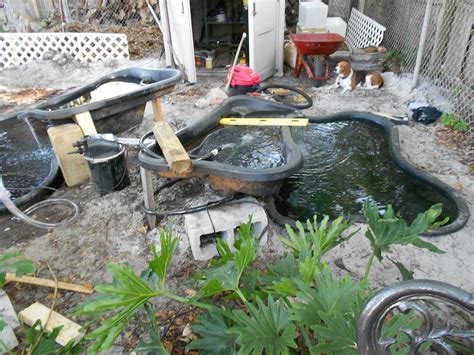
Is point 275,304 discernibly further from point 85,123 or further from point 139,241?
point 85,123

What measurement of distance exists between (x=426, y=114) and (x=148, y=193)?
3.42 meters

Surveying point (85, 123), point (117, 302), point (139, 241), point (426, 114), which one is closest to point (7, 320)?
point (139, 241)

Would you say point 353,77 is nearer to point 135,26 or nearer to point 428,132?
point 428,132

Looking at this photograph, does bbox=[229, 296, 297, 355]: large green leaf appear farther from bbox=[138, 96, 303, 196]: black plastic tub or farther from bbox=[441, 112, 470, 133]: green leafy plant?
bbox=[441, 112, 470, 133]: green leafy plant

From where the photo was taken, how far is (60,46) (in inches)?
268

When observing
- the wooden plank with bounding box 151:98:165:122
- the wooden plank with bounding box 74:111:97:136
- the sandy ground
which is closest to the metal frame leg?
the sandy ground

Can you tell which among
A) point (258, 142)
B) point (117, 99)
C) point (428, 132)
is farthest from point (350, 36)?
point (117, 99)

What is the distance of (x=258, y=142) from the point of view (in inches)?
138

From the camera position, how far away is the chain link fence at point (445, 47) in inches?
165

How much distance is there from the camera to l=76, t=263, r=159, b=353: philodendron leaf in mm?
1206

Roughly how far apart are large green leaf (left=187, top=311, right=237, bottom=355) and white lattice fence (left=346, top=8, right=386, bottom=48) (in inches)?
224

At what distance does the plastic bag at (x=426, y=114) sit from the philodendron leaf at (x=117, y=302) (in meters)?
3.96

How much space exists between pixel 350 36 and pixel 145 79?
4755 millimetres

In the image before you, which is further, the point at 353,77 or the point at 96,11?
the point at 96,11
